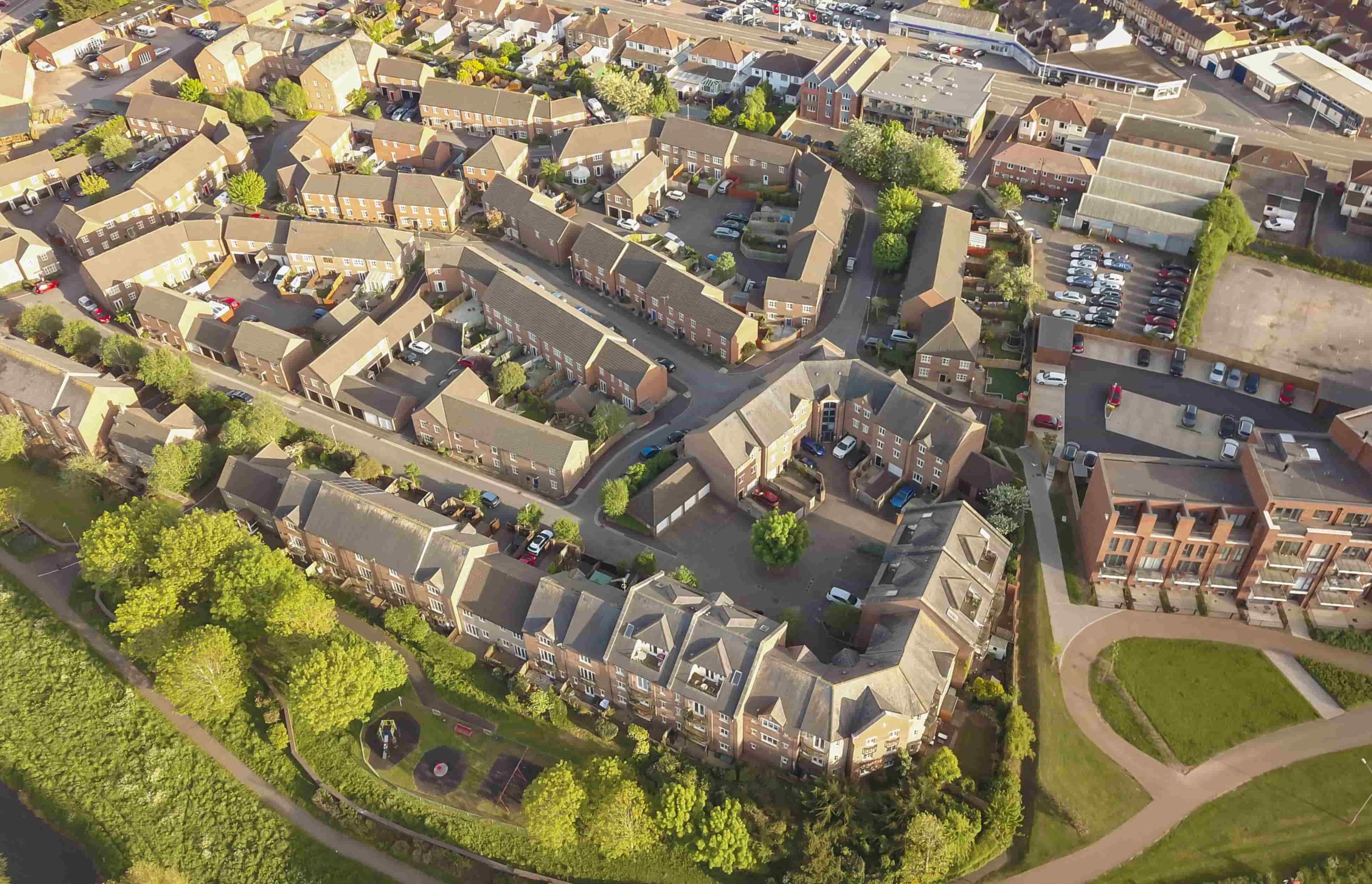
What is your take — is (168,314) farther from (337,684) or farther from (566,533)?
(337,684)

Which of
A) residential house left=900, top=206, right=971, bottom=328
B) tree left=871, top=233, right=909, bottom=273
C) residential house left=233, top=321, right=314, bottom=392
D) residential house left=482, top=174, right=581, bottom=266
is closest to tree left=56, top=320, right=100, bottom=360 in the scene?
residential house left=233, top=321, right=314, bottom=392

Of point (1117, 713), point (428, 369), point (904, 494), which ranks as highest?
point (428, 369)

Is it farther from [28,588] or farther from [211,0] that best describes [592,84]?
[28,588]

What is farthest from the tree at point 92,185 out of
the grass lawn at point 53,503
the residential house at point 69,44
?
the grass lawn at point 53,503

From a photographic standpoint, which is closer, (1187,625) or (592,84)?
(1187,625)

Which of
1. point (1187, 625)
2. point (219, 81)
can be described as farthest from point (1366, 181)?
point (219, 81)

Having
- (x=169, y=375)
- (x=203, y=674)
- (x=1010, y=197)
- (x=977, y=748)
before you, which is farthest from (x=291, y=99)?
(x=977, y=748)

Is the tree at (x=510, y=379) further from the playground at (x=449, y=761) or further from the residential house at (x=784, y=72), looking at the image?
the residential house at (x=784, y=72)

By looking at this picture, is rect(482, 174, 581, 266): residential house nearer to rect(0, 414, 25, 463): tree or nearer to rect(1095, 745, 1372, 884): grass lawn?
rect(0, 414, 25, 463): tree
